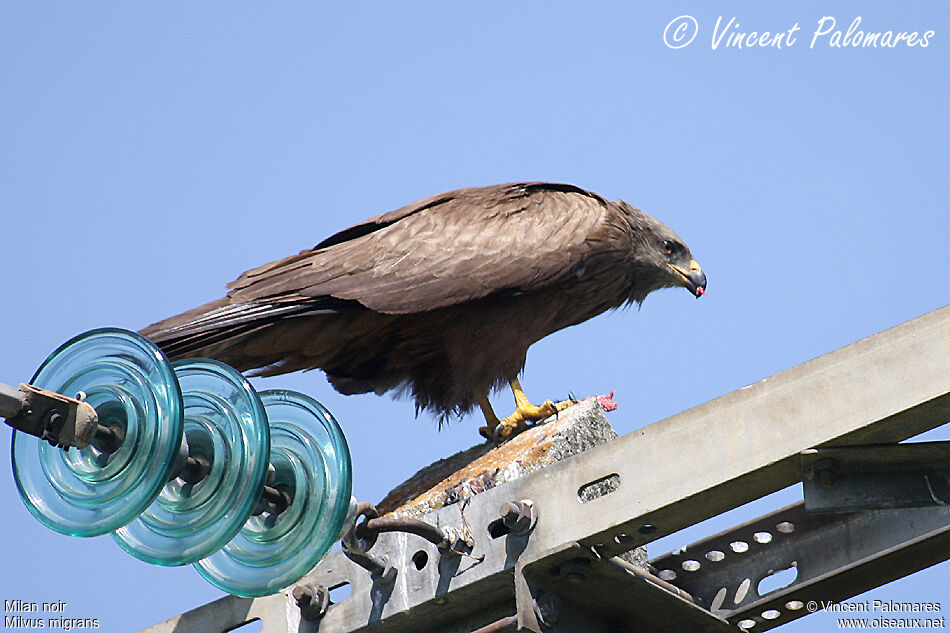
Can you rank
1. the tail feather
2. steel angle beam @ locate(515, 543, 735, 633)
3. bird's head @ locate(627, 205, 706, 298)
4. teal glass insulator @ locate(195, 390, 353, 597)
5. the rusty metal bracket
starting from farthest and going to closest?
bird's head @ locate(627, 205, 706, 298) → the tail feather → steel angle beam @ locate(515, 543, 735, 633) → teal glass insulator @ locate(195, 390, 353, 597) → the rusty metal bracket

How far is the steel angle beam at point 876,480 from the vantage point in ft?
14.5

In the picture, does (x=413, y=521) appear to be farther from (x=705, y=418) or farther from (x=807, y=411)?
(x=807, y=411)

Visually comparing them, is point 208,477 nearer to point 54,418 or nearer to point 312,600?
point 54,418

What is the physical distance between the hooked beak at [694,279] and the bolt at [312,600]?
4.42m

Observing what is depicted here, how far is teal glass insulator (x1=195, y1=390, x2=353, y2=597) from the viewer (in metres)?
4.14

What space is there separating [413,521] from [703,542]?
109cm

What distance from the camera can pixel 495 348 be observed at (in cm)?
773

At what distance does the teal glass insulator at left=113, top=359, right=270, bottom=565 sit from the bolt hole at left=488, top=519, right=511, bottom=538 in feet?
3.90

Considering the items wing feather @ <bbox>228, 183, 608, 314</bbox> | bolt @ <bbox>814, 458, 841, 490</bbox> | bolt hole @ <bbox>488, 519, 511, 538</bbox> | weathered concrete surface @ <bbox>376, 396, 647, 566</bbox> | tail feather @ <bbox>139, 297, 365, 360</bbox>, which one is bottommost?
bolt @ <bbox>814, 458, 841, 490</bbox>

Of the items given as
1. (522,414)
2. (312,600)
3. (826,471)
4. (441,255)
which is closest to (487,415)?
(522,414)

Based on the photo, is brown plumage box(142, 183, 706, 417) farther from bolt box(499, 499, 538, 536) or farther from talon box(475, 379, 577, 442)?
bolt box(499, 499, 538, 536)

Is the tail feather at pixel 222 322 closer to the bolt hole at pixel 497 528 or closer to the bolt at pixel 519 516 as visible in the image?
the bolt hole at pixel 497 528

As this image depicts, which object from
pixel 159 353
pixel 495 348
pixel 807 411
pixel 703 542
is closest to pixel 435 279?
pixel 495 348

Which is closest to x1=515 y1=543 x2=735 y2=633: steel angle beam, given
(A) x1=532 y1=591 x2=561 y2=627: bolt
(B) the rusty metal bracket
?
(A) x1=532 y1=591 x2=561 y2=627: bolt
